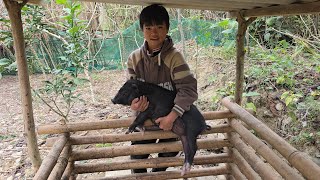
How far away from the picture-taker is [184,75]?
203 centimetres

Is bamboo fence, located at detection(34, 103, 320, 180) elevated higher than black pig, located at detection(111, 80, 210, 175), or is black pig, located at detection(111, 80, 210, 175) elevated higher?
black pig, located at detection(111, 80, 210, 175)

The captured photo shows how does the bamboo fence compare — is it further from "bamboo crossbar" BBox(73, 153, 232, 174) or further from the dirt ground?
the dirt ground

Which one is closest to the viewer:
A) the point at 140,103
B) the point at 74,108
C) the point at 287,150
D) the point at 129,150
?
the point at 287,150

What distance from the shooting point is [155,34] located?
2.01 m

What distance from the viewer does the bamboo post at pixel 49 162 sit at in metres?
1.70

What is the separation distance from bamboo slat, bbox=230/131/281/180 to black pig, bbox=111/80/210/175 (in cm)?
48

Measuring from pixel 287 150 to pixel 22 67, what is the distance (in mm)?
2049

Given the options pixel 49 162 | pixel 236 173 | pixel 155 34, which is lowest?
pixel 236 173

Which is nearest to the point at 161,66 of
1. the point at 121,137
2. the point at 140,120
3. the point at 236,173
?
the point at 140,120

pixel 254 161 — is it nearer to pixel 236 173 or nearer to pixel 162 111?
pixel 236 173

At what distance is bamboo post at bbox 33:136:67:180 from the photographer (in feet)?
5.57

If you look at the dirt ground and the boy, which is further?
the dirt ground

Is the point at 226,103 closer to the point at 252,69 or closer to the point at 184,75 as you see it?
the point at 184,75

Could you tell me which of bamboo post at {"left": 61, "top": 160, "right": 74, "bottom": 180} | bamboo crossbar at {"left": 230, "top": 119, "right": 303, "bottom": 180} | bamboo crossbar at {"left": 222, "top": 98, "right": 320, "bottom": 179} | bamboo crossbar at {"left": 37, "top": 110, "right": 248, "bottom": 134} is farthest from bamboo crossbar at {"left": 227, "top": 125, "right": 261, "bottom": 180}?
bamboo post at {"left": 61, "top": 160, "right": 74, "bottom": 180}
